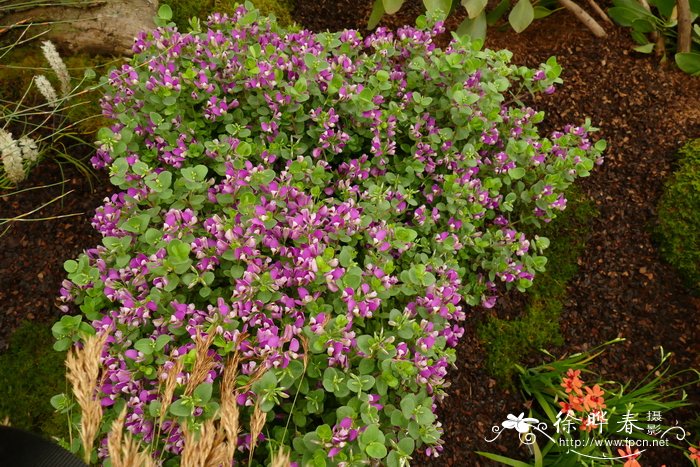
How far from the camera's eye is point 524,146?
2084mm

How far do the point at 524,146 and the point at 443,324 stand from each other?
845 millimetres

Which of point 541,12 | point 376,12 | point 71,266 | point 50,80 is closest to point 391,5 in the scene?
point 376,12

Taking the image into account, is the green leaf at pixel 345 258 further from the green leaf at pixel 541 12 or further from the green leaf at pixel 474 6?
the green leaf at pixel 541 12

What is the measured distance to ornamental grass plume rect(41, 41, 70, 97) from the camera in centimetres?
209

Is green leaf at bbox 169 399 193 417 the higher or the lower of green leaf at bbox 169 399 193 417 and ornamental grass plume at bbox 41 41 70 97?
the lower

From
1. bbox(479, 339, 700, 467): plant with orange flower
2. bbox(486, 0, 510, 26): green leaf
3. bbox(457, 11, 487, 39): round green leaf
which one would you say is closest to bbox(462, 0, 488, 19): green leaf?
bbox(457, 11, 487, 39): round green leaf

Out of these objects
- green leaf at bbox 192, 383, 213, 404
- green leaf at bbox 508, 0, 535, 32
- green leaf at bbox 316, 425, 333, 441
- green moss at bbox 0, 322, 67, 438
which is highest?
green leaf at bbox 508, 0, 535, 32

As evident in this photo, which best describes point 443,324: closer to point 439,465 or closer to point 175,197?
point 439,465

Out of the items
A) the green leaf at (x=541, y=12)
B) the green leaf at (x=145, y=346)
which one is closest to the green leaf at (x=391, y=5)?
the green leaf at (x=541, y=12)

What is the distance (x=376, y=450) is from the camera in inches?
51.0

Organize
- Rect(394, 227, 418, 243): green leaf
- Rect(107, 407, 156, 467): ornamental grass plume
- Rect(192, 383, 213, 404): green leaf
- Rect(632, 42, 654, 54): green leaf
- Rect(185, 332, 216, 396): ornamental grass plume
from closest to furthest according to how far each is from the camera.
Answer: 1. Rect(107, 407, 156, 467): ornamental grass plume
2. Rect(185, 332, 216, 396): ornamental grass plume
3. Rect(192, 383, 213, 404): green leaf
4. Rect(394, 227, 418, 243): green leaf
5. Rect(632, 42, 654, 54): green leaf

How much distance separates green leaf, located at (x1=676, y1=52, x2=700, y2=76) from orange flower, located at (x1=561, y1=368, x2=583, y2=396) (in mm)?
2054

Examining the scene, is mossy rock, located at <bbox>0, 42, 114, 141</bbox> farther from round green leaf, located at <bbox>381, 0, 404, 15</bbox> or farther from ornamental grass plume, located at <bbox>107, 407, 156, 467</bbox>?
ornamental grass plume, located at <bbox>107, 407, 156, 467</bbox>

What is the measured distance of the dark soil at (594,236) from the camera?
2182mm
